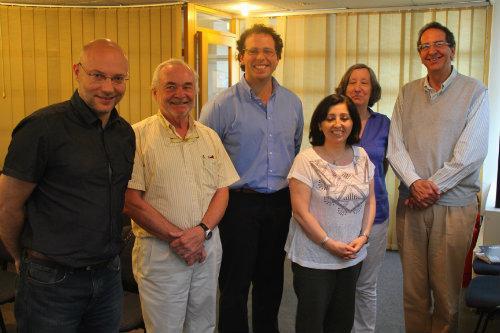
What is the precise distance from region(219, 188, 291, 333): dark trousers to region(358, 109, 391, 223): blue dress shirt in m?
0.47

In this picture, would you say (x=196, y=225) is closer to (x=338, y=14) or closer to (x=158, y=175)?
(x=158, y=175)

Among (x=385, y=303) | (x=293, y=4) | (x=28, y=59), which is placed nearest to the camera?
(x=385, y=303)

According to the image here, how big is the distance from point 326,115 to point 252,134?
0.39 metres

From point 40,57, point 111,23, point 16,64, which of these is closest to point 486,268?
point 111,23

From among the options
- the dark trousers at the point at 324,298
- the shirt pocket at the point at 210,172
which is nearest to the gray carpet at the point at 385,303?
the dark trousers at the point at 324,298

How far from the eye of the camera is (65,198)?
5.81 ft

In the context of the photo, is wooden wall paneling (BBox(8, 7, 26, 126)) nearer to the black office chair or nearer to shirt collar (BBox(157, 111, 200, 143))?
shirt collar (BBox(157, 111, 200, 143))

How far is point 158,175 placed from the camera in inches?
86.6

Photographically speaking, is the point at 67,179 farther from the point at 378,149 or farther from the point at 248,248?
the point at 378,149

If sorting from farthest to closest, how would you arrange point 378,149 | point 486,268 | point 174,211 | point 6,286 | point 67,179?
1. point 486,268
2. point 6,286
3. point 378,149
4. point 174,211
5. point 67,179

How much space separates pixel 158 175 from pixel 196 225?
0.90ft

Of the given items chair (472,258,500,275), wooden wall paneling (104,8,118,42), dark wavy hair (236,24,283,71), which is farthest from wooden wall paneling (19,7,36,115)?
chair (472,258,500,275)

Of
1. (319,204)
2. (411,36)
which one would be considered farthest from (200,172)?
(411,36)

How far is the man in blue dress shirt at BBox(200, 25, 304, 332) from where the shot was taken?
8.64 ft
